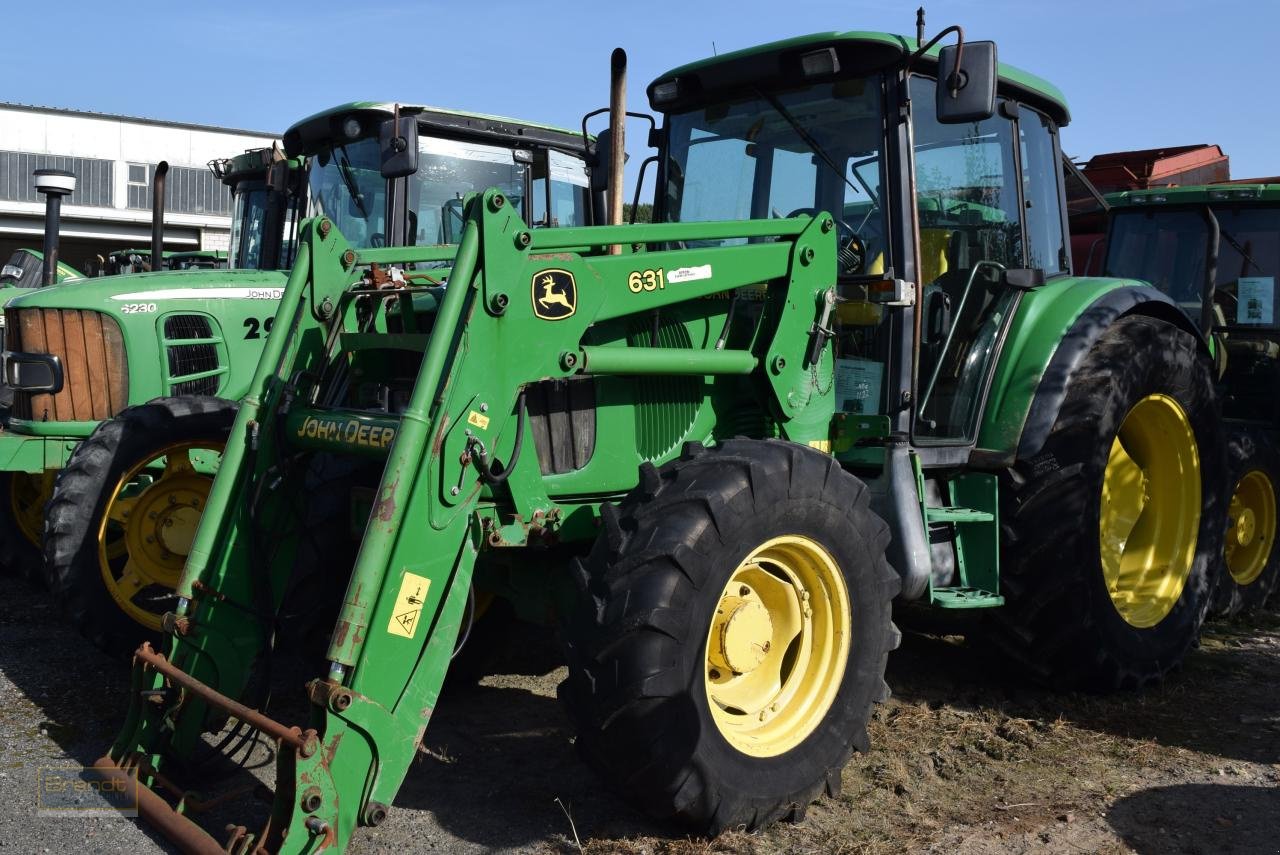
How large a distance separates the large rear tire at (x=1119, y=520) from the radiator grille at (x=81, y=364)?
467 cm

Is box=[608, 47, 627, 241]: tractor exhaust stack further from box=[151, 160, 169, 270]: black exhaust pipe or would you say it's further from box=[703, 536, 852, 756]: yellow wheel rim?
box=[151, 160, 169, 270]: black exhaust pipe

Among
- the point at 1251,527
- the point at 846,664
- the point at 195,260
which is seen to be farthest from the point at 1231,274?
the point at 195,260

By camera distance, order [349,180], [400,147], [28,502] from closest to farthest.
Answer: [400,147]
[349,180]
[28,502]

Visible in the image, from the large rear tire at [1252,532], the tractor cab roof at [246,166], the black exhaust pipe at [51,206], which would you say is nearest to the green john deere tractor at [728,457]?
the large rear tire at [1252,532]

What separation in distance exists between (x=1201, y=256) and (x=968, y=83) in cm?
443

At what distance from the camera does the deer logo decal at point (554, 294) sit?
3.89 metres

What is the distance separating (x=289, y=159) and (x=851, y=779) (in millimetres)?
5474

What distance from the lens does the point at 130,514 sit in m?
5.73

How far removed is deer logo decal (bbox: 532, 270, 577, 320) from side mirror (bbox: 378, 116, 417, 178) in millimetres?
2668

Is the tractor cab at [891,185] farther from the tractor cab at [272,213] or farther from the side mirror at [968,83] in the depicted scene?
the tractor cab at [272,213]

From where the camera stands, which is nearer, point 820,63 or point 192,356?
point 820,63

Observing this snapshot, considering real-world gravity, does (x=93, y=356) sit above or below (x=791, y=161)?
below

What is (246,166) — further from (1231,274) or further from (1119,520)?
(1231,274)

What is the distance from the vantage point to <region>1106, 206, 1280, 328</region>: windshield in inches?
309
